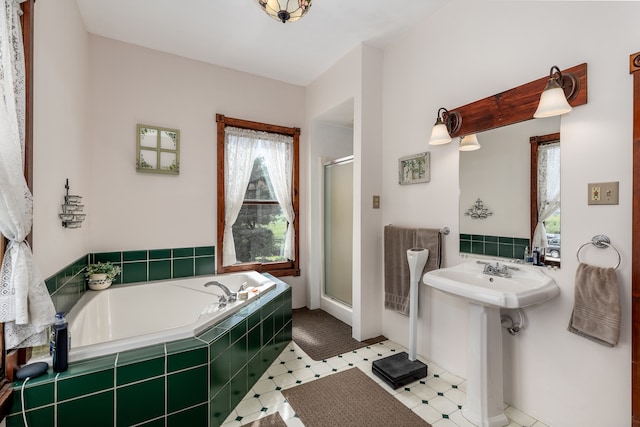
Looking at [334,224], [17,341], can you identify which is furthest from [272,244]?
[17,341]

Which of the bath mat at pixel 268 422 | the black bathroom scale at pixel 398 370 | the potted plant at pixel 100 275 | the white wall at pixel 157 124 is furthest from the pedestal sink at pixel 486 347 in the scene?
the potted plant at pixel 100 275

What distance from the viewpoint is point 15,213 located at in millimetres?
1198

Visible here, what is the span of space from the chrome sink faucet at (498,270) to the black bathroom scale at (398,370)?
0.86 metres

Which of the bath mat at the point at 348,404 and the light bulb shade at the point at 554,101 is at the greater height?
the light bulb shade at the point at 554,101

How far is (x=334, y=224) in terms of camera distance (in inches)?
136

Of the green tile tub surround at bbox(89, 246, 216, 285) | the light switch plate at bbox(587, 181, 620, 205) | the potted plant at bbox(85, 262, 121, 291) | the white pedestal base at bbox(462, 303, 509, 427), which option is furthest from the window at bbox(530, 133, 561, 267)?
the potted plant at bbox(85, 262, 121, 291)

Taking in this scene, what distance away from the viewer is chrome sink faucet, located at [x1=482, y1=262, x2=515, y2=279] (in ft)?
5.86

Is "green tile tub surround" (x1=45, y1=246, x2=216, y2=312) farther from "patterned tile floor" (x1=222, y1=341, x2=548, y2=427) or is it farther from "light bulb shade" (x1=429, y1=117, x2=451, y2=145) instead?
"light bulb shade" (x1=429, y1=117, x2=451, y2=145)

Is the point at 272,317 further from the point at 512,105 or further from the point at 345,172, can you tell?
the point at 512,105

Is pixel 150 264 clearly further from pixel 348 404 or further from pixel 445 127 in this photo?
pixel 445 127

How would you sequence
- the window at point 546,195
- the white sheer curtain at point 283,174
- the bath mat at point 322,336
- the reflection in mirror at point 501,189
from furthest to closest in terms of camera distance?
1. the white sheer curtain at point 283,174
2. the bath mat at point 322,336
3. the reflection in mirror at point 501,189
4. the window at point 546,195

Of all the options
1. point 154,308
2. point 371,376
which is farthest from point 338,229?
point 154,308

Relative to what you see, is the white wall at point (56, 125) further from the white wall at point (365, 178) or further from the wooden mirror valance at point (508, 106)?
the wooden mirror valance at point (508, 106)

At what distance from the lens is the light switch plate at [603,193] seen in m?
1.38
